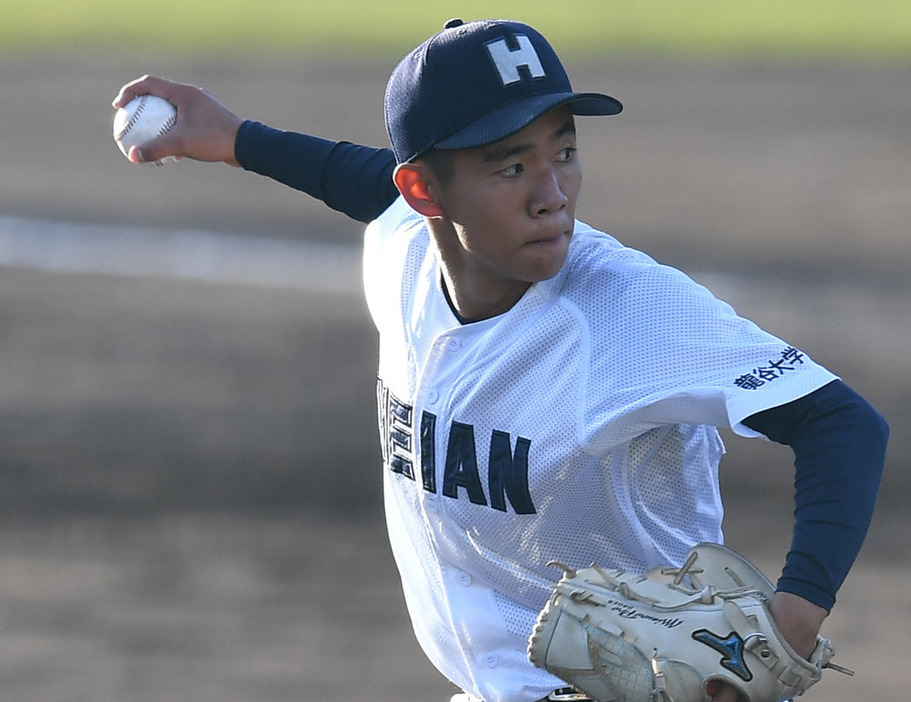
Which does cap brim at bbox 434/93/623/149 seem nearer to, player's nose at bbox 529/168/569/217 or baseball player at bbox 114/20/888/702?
baseball player at bbox 114/20/888/702

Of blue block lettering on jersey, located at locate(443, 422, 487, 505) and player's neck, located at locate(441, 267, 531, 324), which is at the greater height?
player's neck, located at locate(441, 267, 531, 324)

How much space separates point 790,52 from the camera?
71.6 feet

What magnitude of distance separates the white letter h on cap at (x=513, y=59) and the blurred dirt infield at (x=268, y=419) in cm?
322

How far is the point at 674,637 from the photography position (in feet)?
8.92

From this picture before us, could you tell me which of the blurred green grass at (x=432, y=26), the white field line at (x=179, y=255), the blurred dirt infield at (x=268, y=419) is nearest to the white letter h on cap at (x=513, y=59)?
the blurred dirt infield at (x=268, y=419)

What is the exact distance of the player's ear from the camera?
3.15m

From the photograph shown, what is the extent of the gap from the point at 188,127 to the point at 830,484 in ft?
6.45

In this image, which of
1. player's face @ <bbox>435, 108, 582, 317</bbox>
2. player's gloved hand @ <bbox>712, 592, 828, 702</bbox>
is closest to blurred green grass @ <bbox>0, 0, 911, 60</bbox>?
player's face @ <bbox>435, 108, 582, 317</bbox>

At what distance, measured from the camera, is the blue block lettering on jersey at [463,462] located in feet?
10.0

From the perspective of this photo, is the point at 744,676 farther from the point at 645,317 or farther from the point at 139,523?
the point at 139,523

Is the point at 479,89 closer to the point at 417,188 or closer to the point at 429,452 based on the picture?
the point at 417,188

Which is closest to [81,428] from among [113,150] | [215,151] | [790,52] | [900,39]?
[215,151]

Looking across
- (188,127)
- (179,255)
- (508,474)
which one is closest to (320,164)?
(188,127)

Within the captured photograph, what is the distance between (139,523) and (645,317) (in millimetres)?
4759
